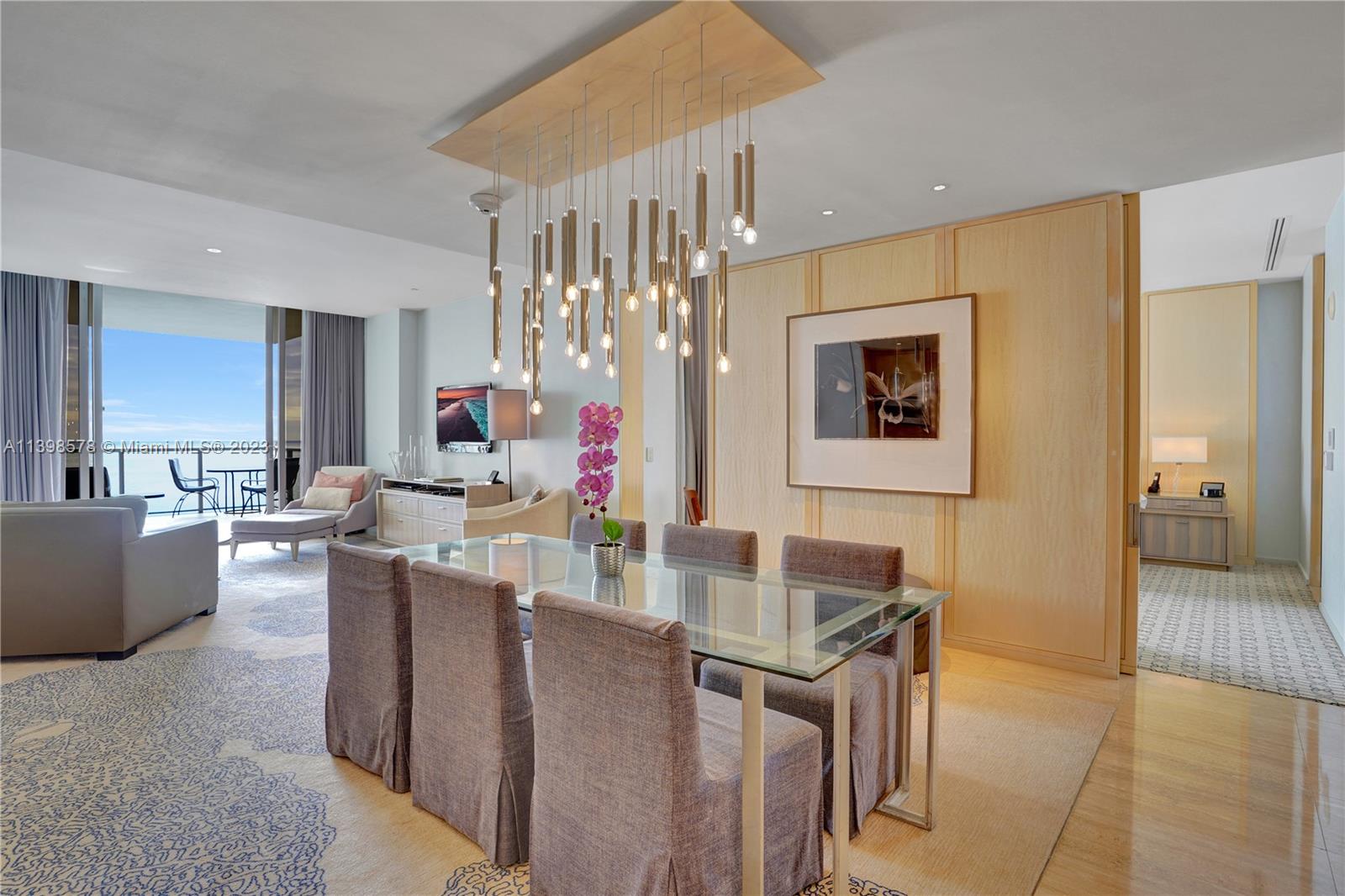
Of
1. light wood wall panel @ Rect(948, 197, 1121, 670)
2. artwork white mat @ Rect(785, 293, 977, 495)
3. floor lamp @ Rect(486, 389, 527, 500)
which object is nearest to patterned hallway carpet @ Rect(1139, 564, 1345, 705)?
light wood wall panel @ Rect(948, 197, 1121, 670)

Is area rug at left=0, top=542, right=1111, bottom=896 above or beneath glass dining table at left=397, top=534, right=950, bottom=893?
beneath

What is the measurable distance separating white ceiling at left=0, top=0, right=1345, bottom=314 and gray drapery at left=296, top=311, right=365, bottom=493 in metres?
4.30

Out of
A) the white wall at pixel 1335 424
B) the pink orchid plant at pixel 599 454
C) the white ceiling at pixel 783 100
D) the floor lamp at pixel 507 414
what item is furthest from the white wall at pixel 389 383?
the white wall at pixel 1335 424

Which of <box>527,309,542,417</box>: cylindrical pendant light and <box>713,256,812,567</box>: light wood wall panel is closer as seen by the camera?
<box>527,309,542,417</box>: cylindrical pendant light

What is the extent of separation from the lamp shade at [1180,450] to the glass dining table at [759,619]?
219 inches

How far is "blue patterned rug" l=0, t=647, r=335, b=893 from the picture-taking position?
6.45ft

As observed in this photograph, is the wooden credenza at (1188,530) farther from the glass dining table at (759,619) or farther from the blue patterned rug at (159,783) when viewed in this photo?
the blue patterned rug at (159,783)

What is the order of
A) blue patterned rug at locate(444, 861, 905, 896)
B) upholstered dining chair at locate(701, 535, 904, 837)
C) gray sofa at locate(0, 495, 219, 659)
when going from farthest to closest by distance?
gray sofa at locate(0, 495, 219, 659) < upholstered dining chair at locate(701, 535, 904, 837) < blue patterned rug at locate(444, 861, 905, 896)

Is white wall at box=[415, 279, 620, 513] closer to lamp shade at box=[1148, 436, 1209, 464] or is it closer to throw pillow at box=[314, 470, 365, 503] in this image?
throw pillow at box=[314, 470, 365, 503]

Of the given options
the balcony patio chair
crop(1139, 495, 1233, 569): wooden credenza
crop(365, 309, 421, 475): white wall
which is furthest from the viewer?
Result: the balcony patio chair

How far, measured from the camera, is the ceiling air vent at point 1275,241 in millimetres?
4642

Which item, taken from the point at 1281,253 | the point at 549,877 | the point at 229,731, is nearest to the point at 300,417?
the point at 229,731

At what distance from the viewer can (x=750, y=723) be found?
1.62 metres

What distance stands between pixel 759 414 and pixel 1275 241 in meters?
4.08
